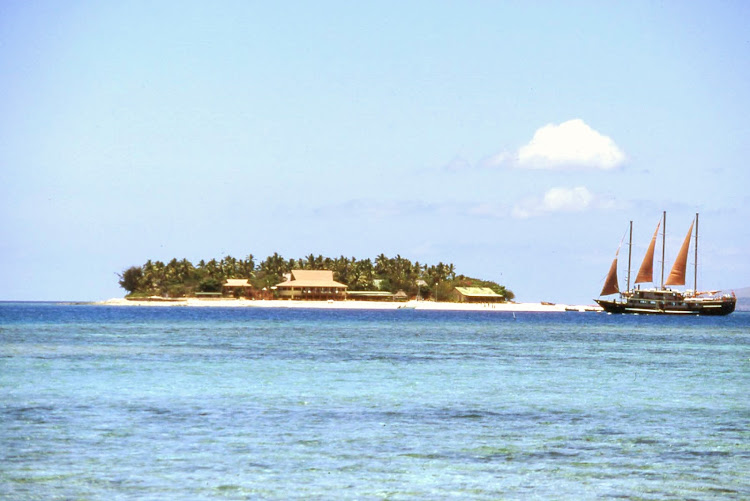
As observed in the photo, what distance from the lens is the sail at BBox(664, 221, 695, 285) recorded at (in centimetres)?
15975

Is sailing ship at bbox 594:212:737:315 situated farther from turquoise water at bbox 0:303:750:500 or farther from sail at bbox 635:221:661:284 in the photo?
turquoise water at bbox 0:303:750:500

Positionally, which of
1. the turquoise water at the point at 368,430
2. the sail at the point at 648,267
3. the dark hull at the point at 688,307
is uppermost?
the sail at the point at 648,267

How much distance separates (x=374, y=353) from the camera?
57656 millimetres

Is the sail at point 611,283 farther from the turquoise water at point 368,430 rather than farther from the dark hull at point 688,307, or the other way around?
the turquoise water at point 368,430

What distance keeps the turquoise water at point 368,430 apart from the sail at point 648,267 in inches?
4663

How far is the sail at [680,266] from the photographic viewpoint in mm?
159750

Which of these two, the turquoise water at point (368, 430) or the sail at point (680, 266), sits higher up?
the sail at point (680, 266)

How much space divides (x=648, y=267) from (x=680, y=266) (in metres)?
5.44

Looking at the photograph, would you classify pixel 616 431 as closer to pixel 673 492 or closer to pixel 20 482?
pixel 673 492

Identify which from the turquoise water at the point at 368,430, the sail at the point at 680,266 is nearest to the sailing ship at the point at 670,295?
the sail at the point at 680,266

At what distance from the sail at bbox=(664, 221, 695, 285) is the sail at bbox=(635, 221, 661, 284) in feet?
10.8

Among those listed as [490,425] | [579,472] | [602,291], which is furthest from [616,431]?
[602,291]

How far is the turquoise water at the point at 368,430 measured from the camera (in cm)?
1750

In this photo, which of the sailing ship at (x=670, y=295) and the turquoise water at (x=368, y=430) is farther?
the sailing ship at (x=670, y=295)
